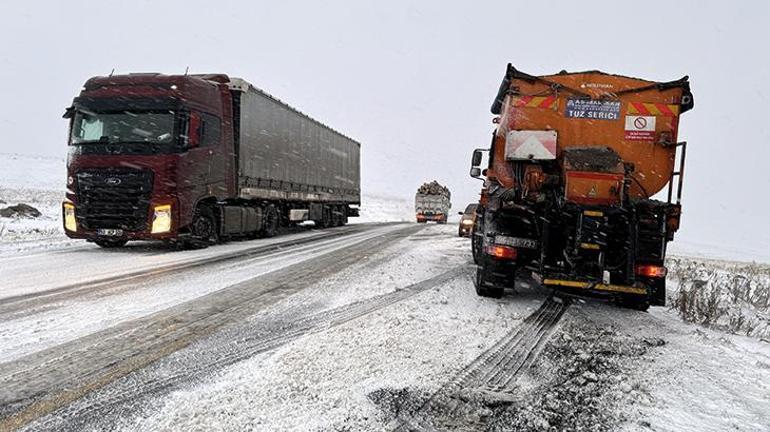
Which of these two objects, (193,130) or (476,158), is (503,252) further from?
(193,130)

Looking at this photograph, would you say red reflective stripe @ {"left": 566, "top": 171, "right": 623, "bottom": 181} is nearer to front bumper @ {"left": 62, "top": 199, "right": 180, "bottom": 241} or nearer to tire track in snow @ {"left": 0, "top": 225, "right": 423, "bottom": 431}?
tire track in snow @ {"left": 0, "top": 225, "right": 423, "bottom": 431}

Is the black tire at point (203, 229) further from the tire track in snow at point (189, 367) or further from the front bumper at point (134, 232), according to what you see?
the tire track in snow at point (189, 367)

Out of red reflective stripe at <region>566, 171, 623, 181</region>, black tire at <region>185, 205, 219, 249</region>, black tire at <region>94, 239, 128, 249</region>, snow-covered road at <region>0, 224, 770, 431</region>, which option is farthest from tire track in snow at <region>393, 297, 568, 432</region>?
black tire at <region>94, 239, 128, 249</region>

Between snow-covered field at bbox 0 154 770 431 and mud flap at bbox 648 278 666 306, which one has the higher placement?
mud flap at bbox 648 278 666 306

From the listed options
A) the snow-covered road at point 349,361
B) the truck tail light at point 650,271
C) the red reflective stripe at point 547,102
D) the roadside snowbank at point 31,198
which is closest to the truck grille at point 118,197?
the roadside snowbank at point 31,198

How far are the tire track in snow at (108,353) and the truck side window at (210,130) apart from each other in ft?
19.5

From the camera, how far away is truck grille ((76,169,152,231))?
9.40 metres

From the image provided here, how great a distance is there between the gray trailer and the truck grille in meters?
3.07

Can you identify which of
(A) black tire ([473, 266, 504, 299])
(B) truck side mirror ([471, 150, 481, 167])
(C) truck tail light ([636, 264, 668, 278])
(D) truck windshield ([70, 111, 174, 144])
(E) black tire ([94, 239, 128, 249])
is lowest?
(E) black tire ([94, 239, 128, 249])

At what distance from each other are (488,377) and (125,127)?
9.49 m

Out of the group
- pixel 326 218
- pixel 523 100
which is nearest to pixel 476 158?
pixel 523 100

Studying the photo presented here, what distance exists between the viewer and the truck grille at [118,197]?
9398 millimetres

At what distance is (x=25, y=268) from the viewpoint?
7.02 m

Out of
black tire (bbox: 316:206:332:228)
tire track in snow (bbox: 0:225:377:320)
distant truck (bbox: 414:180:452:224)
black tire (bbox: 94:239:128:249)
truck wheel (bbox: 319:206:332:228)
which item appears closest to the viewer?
tire track in snow (bbox: 0:225:377:320)
